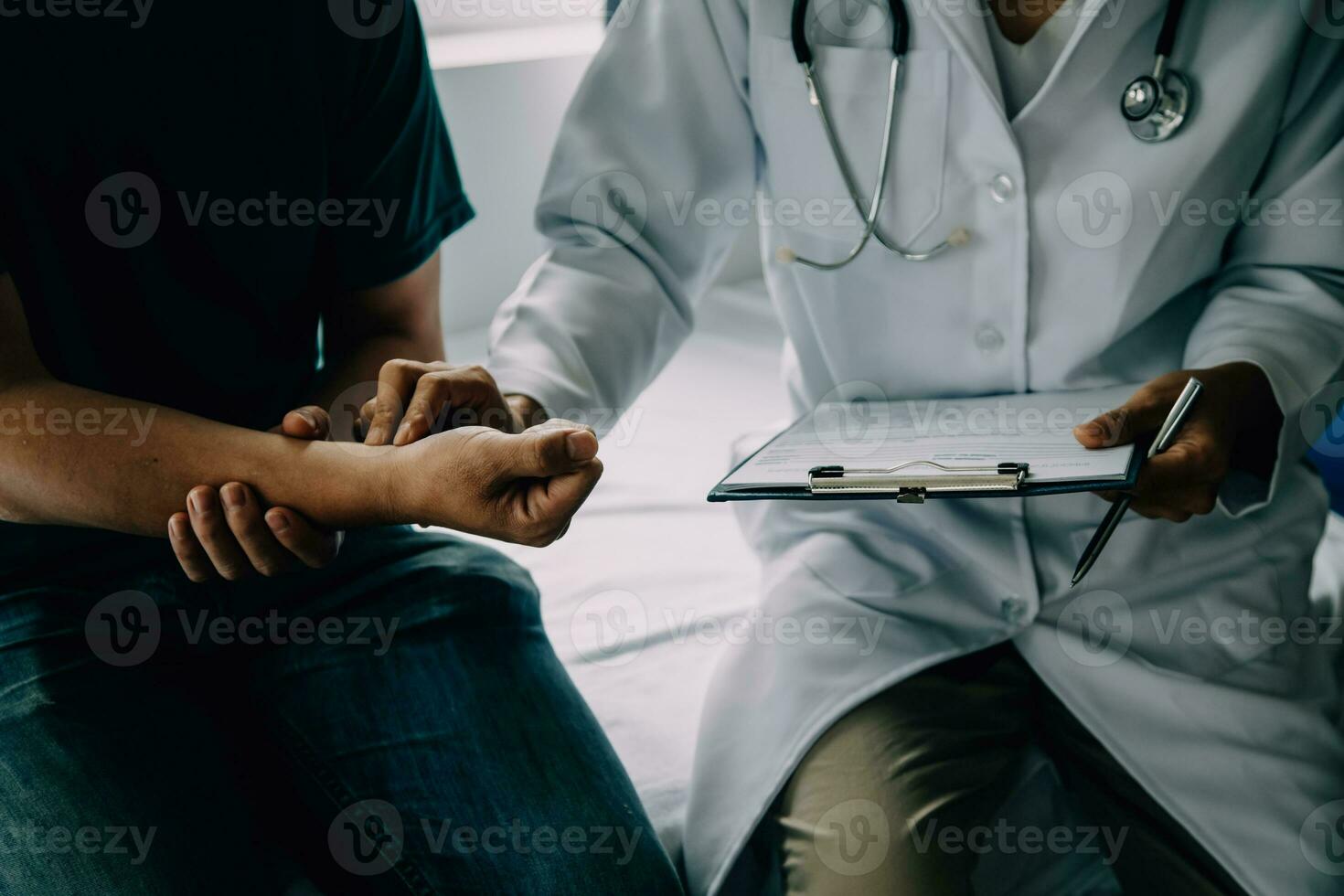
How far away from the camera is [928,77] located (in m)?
0.95

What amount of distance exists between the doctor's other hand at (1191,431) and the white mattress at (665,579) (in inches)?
11.1

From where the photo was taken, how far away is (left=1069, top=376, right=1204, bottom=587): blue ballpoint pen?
0.76 m

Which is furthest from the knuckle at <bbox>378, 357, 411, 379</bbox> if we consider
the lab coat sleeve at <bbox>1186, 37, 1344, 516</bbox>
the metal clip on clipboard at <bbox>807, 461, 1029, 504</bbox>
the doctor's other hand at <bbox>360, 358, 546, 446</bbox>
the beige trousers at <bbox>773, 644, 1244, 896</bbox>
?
the lab coat sleeve at <bbox>1186, 37, 1344, 516</bbox>

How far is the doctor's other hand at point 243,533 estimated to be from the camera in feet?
2.59

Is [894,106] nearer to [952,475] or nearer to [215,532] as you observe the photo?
[952,475]

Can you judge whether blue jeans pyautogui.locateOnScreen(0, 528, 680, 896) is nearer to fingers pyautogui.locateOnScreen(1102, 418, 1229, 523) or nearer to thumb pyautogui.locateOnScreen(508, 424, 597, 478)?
thumb pyautogui.locateOnScreen(508, 424, 597, 478)

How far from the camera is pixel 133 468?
0.81m

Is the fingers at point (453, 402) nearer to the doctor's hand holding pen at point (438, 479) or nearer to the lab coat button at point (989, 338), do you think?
the doctor's hand holding pen at point (438, 479)

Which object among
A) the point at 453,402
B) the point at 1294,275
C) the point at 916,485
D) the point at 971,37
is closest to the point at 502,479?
the point at 453,402

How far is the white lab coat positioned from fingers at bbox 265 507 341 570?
0.21 metres

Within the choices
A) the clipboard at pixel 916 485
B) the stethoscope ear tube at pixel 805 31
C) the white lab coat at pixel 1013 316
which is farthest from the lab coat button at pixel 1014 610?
the stethoscope ear tube at pixel 805 31

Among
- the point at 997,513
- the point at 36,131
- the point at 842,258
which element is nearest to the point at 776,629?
the point at 997,513

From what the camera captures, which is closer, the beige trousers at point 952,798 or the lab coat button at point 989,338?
the beige trousers at point 952,798

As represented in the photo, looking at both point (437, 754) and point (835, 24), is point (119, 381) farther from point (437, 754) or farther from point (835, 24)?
point (835, 24)
